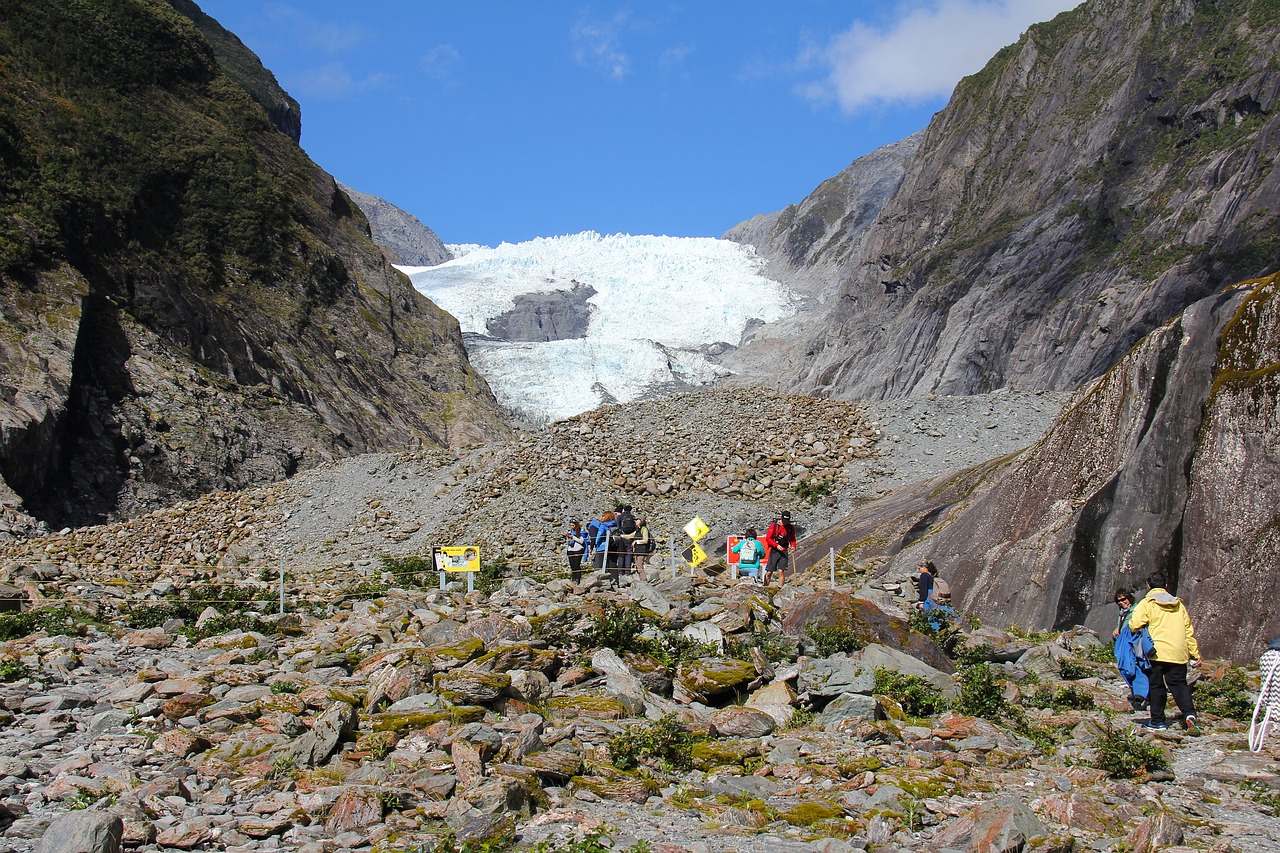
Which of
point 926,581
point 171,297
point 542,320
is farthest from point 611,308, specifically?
point 926,581

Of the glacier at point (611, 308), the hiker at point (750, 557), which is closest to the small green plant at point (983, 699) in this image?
the hiker at point (750, 557)

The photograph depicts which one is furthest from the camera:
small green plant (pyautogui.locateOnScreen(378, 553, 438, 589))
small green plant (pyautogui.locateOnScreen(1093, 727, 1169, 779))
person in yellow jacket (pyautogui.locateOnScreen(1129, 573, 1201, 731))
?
small green plant (pyautogui.locateOnScreen(378, 553, 438, 589))

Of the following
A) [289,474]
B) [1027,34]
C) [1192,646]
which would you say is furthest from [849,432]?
[1027,34]

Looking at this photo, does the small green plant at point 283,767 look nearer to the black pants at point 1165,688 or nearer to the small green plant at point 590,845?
the small green plant at point 590,845

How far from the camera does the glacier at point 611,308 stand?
103 m

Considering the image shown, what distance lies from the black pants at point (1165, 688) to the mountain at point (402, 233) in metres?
169

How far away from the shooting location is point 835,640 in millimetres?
11750

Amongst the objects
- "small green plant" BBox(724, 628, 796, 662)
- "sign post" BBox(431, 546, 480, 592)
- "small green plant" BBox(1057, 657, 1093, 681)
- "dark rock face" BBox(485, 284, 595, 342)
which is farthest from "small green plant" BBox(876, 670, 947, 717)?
"dark rock face" BBox(485, 284, 595, 342)

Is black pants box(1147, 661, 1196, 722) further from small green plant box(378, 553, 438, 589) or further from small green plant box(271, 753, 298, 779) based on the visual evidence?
small green plant box(378, 553, 438, 589)

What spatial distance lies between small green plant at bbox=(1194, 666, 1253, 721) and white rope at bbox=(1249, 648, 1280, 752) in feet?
3.11

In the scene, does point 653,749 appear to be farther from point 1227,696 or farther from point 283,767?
point 1227,696

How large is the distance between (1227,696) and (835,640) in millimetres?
3737

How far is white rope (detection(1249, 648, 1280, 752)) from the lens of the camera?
8477 millimetres

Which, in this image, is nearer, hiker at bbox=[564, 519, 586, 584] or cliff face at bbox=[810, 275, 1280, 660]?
cliff face at bbox=[810, 275, 1280, 660]
